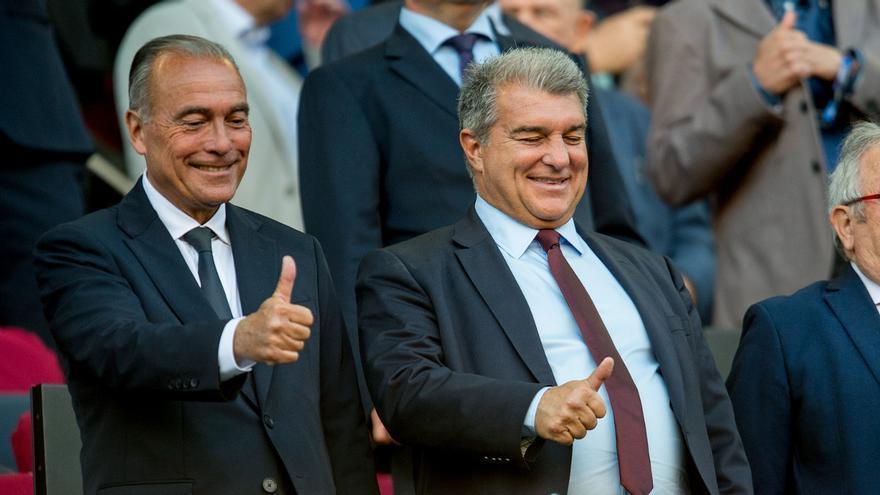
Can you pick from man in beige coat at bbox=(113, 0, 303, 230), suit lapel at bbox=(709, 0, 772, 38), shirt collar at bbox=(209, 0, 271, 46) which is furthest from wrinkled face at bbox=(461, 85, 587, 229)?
shirt collar at bbox=(209, 0, 271, 46)

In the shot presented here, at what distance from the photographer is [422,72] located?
16.9ft

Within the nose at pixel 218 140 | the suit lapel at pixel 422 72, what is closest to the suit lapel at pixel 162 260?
the nose at pixel 218 140

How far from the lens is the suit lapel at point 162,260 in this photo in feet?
13.0

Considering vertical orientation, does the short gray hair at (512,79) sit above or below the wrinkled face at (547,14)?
below

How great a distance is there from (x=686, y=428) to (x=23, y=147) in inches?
105

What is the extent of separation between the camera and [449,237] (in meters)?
4.39

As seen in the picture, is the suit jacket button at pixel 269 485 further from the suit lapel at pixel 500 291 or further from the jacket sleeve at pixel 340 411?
the suit lapel at pixel 500 291

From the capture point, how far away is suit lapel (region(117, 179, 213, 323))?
13.0 feet

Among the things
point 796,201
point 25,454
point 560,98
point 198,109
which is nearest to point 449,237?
point 560,98

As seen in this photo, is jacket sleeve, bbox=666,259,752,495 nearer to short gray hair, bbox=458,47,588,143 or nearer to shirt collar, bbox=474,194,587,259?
shirt collar, bbox=474,194,587,259

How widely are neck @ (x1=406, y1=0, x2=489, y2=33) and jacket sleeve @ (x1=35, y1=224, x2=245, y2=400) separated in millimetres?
1676

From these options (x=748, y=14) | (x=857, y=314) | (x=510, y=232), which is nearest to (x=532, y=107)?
(x=510, y=232)

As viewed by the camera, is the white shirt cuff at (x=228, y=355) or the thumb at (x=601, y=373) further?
the thumb at (x=601, y=373)

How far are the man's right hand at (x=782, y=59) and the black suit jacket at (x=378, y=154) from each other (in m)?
0.97
